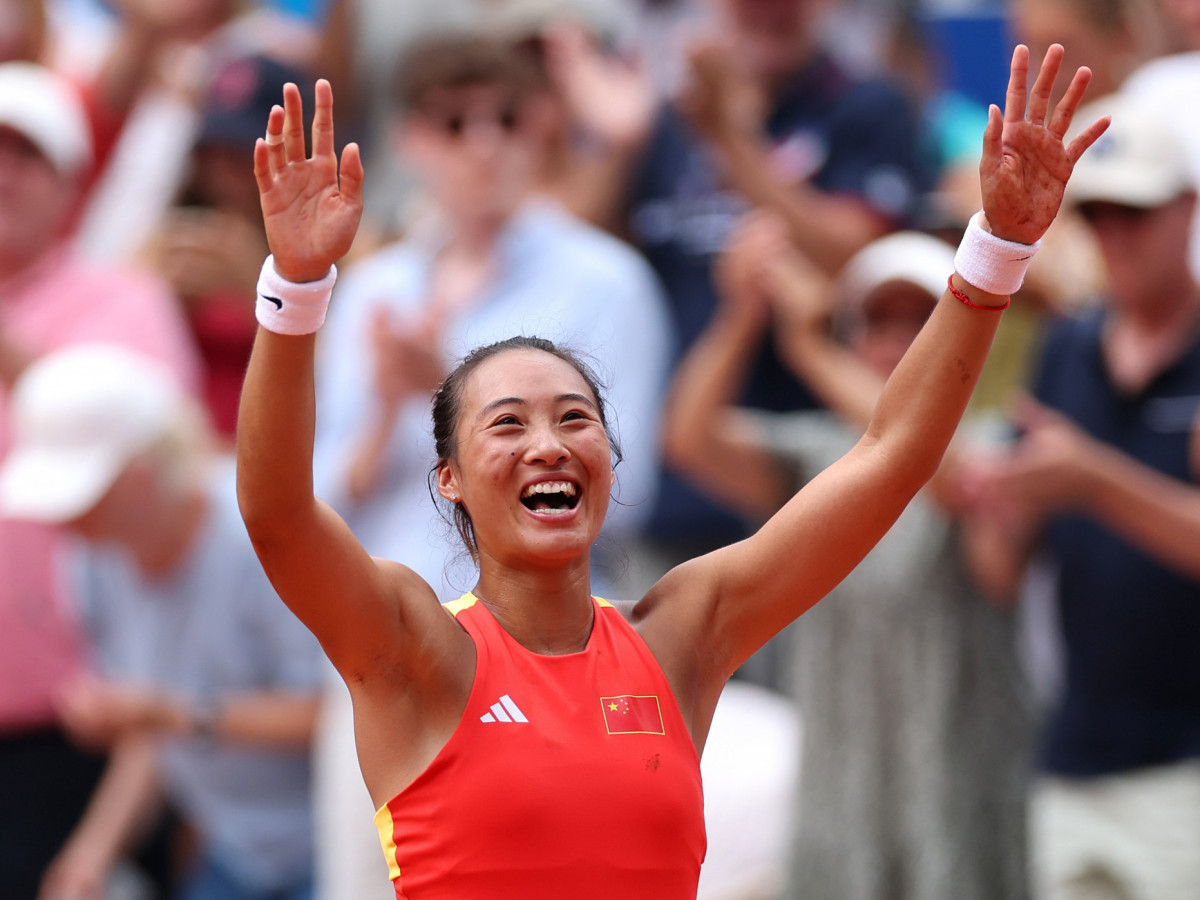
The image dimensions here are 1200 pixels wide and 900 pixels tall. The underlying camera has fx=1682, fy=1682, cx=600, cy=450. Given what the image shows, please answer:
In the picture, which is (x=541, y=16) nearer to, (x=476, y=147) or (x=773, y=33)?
(x=773, y=33)

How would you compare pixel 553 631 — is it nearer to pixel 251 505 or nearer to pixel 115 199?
pixel 251 505

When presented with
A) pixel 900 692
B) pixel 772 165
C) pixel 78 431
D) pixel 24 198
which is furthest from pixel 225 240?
pixel 900 692

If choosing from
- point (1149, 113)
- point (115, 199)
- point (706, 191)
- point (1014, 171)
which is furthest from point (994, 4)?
point (1014, 171)

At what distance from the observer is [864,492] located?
249cm

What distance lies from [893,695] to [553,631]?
2332 mm

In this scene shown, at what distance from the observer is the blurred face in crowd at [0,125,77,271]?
539cm

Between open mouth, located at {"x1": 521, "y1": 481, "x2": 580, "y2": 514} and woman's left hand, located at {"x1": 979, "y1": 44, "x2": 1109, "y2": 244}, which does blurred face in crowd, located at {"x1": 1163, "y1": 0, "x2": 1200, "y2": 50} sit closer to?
woman's left hand, located at {"x1": 979, "y1": 44, "x2": 1109, "y2": 244}

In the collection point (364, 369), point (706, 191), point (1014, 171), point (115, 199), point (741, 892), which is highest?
point (115, 199)

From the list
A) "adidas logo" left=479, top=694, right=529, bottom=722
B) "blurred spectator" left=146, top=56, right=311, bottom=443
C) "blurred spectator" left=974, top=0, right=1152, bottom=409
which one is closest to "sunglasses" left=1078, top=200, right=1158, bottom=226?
"blurred spectator" left=974, top=0, right=1152, bottom=409

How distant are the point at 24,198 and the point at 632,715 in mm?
3822

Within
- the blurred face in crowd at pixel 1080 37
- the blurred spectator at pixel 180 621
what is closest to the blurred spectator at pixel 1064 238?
the blurred face in crowd at pixel 1080 37

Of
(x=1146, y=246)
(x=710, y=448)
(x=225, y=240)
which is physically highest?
(x=225, y=240)

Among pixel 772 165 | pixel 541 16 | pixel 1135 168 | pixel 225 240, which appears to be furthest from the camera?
pixel 541 16

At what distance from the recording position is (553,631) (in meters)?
2.45
